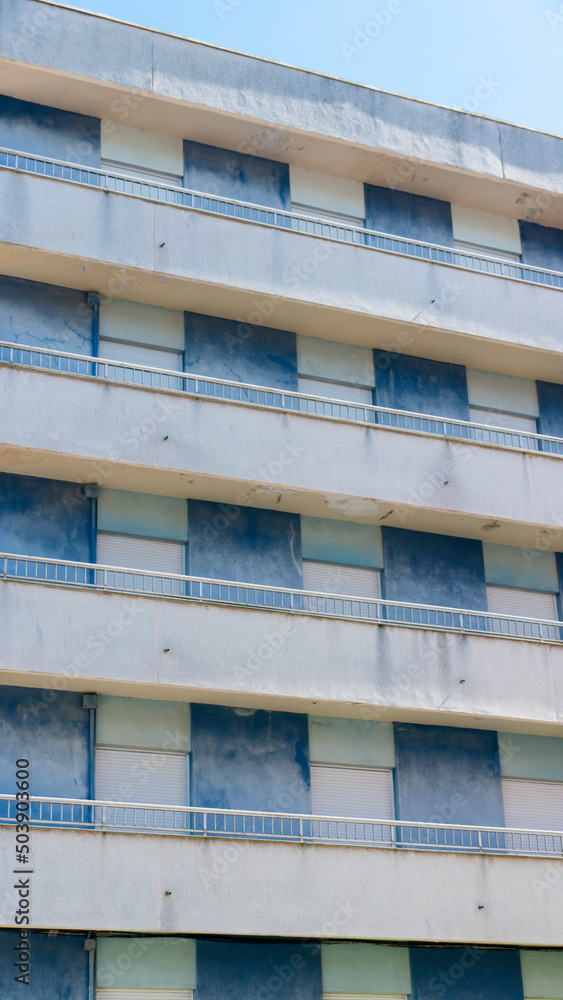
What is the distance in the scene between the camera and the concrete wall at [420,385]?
21328 mm

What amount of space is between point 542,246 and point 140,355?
27.7 ft

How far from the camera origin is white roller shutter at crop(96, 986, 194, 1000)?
51.3 feet

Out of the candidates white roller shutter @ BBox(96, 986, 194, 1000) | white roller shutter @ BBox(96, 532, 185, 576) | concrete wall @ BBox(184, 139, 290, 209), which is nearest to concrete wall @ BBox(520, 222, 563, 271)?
concrete wall @ BBox(184, 139, 290, 209)

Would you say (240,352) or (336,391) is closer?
(240,352)

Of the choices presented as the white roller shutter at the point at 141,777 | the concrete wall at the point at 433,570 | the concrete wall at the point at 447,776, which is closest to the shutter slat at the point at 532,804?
the concrete wall at the point at 447,776

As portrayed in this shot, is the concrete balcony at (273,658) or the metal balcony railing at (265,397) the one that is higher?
the metal balcony railing at (265,397)

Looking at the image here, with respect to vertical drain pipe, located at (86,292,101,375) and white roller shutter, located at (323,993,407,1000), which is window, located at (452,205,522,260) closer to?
vertical drain pipe, located at (86,292,101,375)

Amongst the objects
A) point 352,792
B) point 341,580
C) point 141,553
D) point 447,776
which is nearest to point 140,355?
point 141,553

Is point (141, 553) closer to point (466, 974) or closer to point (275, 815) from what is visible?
point (275, 815)

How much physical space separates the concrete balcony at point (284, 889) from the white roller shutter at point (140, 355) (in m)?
7.19

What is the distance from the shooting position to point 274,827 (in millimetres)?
17375

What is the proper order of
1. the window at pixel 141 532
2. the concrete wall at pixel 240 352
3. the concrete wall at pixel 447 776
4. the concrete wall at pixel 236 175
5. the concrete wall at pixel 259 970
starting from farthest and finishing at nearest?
the concrete wall at pixel 236 175 → the concrete wall at pixel 240 352 → the concrete wall at pixel 447 776 → the window at pixel 141 532 → the concrete wall at pixel 259 970

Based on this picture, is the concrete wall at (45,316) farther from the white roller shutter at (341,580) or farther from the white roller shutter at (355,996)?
the white roller shutter at (355,996)

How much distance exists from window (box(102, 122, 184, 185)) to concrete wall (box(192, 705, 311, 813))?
336 inches
